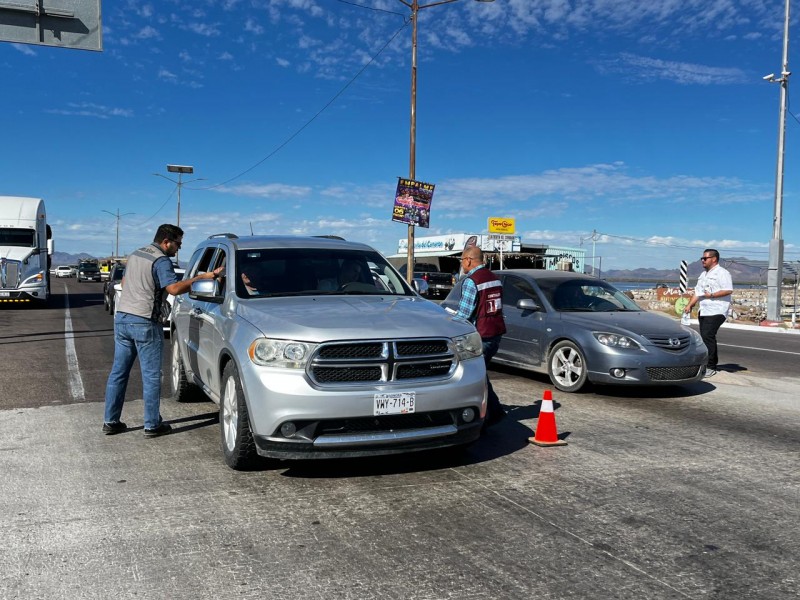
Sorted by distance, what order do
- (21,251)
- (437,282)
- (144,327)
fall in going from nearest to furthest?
(144,327) < (21,251) < (437,282)

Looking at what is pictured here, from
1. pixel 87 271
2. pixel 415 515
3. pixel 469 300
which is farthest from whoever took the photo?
pixel 87 271

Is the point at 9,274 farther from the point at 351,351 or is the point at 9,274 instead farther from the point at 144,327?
the point at 351,351

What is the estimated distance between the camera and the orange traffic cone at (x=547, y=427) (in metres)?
5.78

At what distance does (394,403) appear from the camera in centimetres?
450

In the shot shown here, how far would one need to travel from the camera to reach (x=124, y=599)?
10.1 ft

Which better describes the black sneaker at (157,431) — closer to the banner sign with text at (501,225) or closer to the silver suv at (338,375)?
the silver suv at (338,375)

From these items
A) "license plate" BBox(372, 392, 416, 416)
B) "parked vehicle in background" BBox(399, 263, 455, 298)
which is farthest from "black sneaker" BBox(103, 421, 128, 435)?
"parked vehicle in background" BBox(399, 263, 455, 298)

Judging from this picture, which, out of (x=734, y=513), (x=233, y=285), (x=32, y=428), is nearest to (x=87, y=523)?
(x=233, y=285)

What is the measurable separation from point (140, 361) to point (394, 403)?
2691 millimetres

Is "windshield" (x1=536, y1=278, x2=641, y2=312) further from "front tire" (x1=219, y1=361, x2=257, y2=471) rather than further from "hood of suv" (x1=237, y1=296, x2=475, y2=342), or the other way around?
"front tire" (x1=219, y1=361, x2=257, y2=471)

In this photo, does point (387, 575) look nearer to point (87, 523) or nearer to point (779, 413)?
point (87, 523)

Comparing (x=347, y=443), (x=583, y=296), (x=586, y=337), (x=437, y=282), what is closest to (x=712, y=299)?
(x=583, y=296)

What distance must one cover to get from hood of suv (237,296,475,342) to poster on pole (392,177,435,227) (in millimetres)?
16957

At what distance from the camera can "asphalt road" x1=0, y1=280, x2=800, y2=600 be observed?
129 inches
